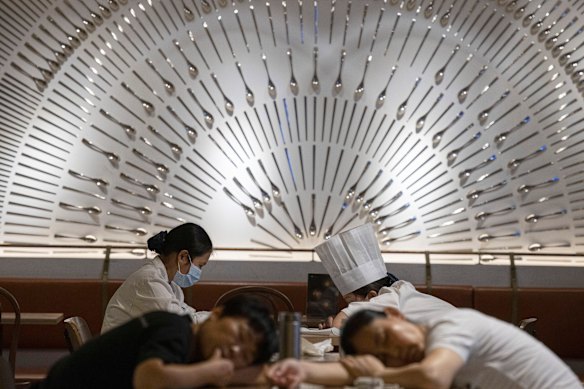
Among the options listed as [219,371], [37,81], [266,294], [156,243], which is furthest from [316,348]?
[37,81]

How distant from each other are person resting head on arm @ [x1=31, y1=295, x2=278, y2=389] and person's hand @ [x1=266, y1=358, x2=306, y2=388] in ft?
0.14

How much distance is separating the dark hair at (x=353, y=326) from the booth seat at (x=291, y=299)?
9.70ft

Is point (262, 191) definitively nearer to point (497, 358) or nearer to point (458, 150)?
point (458, 150)

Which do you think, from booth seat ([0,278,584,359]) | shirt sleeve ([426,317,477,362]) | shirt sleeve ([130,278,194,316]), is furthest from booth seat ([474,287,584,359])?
shirt sleeve ([426,317,477,362])

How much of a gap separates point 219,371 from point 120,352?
10.3 inches

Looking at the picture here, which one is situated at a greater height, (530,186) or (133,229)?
(530,186)

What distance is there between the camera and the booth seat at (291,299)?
15.3 feet

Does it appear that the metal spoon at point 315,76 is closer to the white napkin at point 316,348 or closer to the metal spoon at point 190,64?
the metal spoon at point 190,64

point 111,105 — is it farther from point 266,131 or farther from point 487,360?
point 487,360

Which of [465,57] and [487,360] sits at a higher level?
[465,57]

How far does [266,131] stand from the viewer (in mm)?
5066

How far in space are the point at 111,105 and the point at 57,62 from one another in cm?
45

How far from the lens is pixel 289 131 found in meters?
5.09

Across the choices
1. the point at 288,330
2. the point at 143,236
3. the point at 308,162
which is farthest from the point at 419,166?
the point at 288,330
